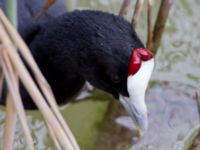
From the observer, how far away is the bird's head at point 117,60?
4.89 ft

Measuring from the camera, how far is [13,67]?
2.94ft

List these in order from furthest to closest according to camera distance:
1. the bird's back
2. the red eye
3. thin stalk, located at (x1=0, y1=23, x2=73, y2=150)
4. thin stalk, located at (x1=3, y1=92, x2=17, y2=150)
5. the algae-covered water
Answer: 1. the algae-covered water
2. the bird's back
3. the red eye
4. thin stalk, located at (x1=3, y1=92, x2=17, y2=150)
5. thin stalk, located at (x1=0, y1=23, x2=73, y2=150)

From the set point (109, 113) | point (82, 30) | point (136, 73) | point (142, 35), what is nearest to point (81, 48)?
point (82, 30)

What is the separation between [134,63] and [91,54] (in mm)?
153

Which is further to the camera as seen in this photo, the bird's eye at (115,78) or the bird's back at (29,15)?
the bird's back at (29,15)

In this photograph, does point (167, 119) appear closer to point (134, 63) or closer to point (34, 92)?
point (134, 63)

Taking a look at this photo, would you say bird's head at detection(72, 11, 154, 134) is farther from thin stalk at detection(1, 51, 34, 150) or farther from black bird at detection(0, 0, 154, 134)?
thin stalk at detection(1, 51, 34, 150)

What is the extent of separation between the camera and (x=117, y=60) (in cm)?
150

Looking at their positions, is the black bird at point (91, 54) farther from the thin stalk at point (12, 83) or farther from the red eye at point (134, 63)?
the thin stalk at point (12, 83)

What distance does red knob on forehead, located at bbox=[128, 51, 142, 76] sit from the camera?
1.47 m

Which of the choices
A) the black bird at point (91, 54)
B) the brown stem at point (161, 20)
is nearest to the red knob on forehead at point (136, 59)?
the black bird at point (91, 54)

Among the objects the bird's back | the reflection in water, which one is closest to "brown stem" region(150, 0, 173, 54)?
the reflection in water

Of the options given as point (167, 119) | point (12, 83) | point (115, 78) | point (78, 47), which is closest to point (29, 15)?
point (78, 47)

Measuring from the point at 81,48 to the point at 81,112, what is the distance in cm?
63
